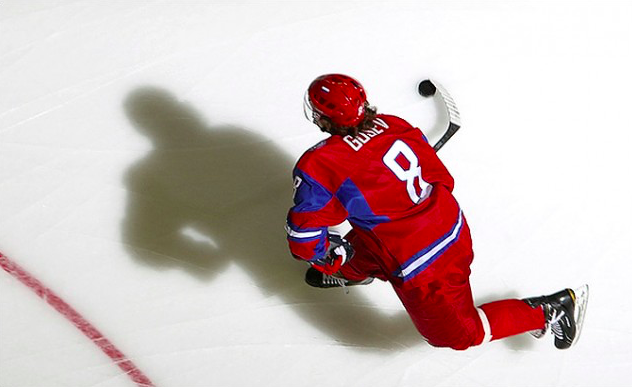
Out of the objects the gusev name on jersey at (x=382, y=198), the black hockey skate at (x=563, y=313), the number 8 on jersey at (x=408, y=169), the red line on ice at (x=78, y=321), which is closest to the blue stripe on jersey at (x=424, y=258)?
the gusev name on jersey at (x=382, y=198)

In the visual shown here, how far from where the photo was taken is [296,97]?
369cm

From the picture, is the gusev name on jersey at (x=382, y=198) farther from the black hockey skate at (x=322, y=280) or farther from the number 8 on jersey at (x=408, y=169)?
the black hockey skate at (x=322, y=280)

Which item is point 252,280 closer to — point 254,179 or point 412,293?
point 254,179

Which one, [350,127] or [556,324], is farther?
[556,324]

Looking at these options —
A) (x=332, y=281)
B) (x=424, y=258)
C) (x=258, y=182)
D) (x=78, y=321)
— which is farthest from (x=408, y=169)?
(x=78, y=321)

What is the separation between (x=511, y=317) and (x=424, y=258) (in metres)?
0.47

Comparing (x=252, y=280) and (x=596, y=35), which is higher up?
(x=596, y=35)

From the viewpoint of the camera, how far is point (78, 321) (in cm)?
340

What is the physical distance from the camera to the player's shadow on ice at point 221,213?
349 centimetres

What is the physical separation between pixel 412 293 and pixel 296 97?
1.02 m

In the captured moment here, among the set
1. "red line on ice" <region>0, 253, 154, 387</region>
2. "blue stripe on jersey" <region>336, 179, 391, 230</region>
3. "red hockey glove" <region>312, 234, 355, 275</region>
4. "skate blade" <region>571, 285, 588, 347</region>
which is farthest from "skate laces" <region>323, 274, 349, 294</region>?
"skate blade" <region>571, 285, 588, 347</region>

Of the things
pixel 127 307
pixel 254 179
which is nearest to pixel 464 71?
pixel 254 179

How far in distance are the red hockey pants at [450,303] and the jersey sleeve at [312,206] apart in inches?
9.1

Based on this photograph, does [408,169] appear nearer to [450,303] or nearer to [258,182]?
[450,303]
